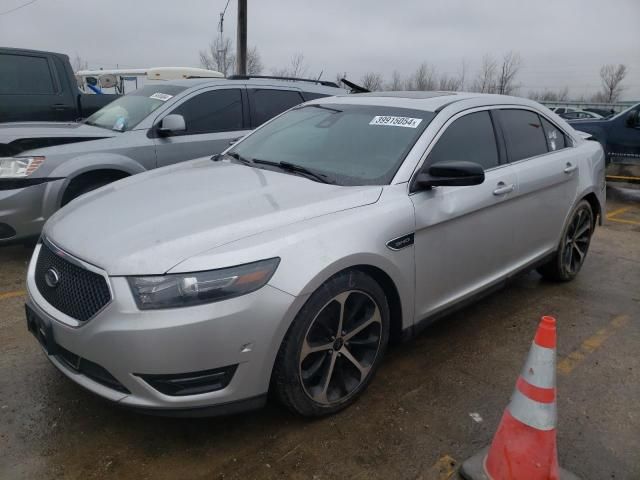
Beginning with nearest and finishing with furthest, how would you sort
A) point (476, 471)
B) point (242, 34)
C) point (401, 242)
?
point (476, 471), point (401, 242), point (242, 34)

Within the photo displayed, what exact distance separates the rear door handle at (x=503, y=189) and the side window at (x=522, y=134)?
308 mm

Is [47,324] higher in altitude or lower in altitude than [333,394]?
higher

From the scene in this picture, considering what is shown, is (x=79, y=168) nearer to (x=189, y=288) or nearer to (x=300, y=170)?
(x=300, y=170)

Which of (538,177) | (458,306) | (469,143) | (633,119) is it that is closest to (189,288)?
(458,306)

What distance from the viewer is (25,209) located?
15.2 ft

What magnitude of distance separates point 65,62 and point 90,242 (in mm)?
5606

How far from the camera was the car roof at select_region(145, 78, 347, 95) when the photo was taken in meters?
5.85

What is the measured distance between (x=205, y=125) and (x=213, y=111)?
193mm

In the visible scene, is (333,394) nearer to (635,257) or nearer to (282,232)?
(282,232)

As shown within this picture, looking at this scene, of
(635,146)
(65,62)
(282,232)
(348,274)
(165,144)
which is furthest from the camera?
(635,146)

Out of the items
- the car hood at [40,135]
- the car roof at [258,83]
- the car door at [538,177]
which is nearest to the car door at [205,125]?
the car roof at [258,83]

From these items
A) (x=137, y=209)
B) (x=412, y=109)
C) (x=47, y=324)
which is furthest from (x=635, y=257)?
(x=47, y=324)

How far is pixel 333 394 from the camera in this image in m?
2.73

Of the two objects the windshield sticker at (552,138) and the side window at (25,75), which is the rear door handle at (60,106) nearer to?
the side window at (25,75)
